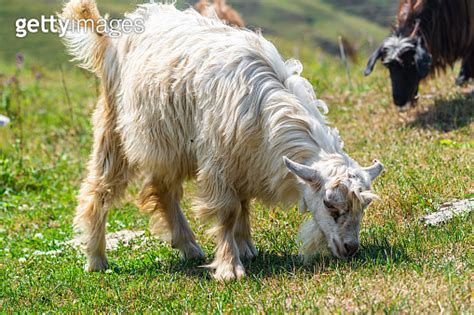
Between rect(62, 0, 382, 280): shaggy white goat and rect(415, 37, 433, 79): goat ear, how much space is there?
416 cm

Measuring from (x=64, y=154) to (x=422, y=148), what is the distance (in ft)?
17.4

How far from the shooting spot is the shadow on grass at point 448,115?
1005 centimetres

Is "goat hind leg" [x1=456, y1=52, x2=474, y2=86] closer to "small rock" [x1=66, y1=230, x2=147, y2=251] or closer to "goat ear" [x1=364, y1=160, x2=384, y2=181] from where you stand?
"small rock" [x1=66, y1=230, x2=147, y2=251]

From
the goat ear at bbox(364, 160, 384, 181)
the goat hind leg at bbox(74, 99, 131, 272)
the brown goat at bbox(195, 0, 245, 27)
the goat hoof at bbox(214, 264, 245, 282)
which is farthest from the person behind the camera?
the brown goat at bbox(195, 0, 245, 27)

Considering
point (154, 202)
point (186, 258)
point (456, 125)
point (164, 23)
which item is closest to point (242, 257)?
point (186, 258)

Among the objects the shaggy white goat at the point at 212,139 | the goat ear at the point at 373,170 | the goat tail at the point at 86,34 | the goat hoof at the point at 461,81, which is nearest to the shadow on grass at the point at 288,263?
the shaggy white goat at the point at 212,139

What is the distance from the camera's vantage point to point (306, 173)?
572 cm

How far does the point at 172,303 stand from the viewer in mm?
5637

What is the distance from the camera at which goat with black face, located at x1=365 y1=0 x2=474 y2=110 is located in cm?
1045

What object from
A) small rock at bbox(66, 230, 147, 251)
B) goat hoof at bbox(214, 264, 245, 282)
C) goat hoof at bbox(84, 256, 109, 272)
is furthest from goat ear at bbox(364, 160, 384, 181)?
small rock at bbox(66, 230, 147, 251)

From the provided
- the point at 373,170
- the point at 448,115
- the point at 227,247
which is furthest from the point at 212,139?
the point at 448,115

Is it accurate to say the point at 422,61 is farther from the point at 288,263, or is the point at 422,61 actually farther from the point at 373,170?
the point at 288,263

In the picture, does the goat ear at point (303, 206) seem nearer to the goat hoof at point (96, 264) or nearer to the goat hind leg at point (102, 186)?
the goat hind leg at point (102, 186)

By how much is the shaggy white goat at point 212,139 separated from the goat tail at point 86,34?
1 centimetres
